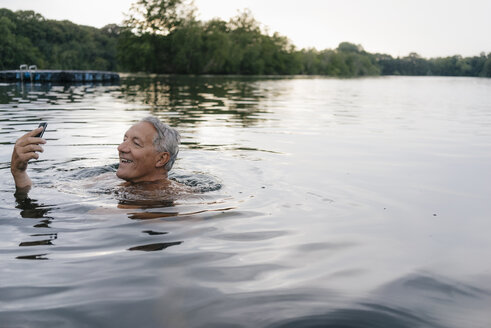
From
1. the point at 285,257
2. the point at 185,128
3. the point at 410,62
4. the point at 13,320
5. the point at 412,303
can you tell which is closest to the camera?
the point at 13,320

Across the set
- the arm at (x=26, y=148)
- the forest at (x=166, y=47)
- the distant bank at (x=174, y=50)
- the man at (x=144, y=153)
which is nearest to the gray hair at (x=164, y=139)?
the man at (x=144, y=153)

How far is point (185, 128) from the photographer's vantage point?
36.7 feet

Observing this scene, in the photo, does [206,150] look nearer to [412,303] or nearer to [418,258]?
[418,258]

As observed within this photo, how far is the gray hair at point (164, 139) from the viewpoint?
16.2ft

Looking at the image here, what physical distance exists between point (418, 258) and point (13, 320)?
2.77 metres

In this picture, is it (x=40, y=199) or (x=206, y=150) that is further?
(x=206, y=150)

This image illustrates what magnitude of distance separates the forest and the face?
75562mm

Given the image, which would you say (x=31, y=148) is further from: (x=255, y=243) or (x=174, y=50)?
(x=174, y=50)

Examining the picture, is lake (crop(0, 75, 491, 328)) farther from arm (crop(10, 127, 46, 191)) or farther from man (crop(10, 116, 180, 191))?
arm (crop(10, 127, 46, 191))

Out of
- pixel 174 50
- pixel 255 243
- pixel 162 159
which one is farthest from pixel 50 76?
pixel 174 50

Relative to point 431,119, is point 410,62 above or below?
above

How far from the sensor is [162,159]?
5027 millimetres

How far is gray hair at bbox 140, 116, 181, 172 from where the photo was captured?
4934 millimetres

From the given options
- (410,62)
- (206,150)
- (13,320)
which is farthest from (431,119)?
(410,62)
